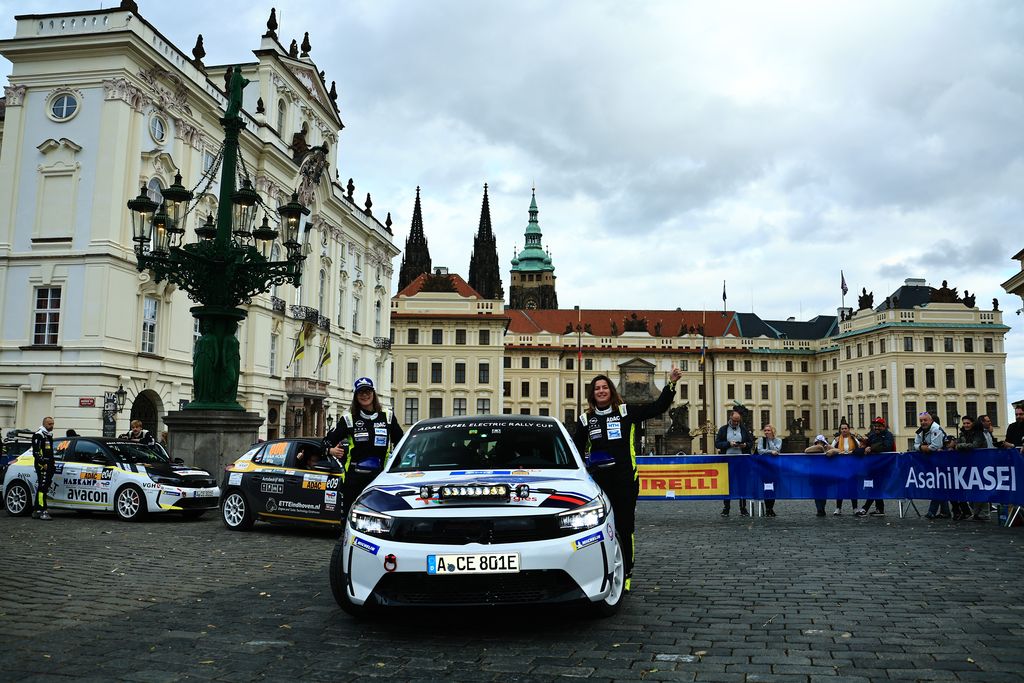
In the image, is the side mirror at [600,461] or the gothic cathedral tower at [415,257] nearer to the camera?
the side mirror at [600,461]

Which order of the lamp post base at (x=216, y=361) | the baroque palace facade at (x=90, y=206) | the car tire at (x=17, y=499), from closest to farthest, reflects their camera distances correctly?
the car tire at (x=17, y=499) → the lamp post base at (x=216, y=361) → the baroque palace facade at (x=90, y=206)

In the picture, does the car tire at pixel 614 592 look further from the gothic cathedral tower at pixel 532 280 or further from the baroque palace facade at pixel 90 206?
the gothic cathedral tower at pixel 532 280

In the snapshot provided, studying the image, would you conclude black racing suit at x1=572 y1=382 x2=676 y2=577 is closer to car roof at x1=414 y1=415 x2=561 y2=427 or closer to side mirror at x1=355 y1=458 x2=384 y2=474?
car roof at x1=414 y1=415 x2=561 y2=427

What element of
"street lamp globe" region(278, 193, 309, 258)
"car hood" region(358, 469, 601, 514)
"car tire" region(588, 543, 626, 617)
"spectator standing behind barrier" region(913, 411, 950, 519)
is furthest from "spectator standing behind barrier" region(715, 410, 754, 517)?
"car hood" region(358, 469, 601, 514)

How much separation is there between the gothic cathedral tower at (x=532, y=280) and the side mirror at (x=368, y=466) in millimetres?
132607

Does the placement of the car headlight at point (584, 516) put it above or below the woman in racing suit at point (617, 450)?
below

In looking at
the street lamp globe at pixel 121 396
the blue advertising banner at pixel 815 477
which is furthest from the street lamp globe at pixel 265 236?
the street lamp globe at pixel 121 396

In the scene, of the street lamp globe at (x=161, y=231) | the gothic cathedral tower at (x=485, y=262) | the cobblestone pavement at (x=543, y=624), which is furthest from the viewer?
the gothic cathedral tower at (x=485, y=262)

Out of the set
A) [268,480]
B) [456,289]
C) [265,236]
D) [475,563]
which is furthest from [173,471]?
[456,289]

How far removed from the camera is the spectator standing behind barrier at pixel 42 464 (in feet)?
50.6

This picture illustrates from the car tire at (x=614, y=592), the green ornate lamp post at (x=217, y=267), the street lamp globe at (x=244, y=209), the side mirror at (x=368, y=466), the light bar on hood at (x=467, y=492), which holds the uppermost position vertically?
the street lamp globe at (x=244, y=209)

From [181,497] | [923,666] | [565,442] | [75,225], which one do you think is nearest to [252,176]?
[75,225]

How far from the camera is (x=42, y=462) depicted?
1564 centimetres

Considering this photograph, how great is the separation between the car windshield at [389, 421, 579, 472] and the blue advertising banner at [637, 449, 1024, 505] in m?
10.1
